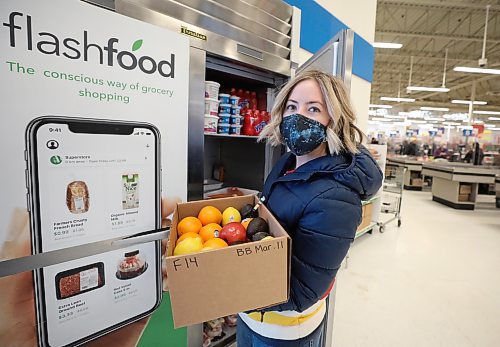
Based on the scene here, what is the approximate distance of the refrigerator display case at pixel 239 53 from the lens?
1.50 m

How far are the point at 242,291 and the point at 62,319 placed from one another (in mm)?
1028

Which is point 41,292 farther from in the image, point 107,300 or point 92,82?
point 92,82

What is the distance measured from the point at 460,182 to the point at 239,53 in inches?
330

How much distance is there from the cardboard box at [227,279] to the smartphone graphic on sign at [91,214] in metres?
0.64

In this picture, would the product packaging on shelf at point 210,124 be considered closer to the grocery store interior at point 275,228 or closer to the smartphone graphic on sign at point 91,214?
the grocery store interior at point 275,228

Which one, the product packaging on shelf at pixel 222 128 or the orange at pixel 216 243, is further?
the product packaging on shelf at pixel 222 128

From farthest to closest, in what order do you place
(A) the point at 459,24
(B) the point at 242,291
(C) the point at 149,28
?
(A) the point at 459,24
(C) the point at 149,28
(B) the point at 242,291

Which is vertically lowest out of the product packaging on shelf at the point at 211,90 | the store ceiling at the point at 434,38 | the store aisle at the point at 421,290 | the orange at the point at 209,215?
the store aisle at the point at 421,290

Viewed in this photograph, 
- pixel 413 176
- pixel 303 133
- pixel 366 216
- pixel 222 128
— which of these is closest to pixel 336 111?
pixel 303 133

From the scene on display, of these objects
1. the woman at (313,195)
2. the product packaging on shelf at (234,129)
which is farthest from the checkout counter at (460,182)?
the woman at (313,195)

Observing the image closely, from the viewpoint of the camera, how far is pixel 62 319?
53.9 inches

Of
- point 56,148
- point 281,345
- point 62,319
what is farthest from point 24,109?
point 281,345

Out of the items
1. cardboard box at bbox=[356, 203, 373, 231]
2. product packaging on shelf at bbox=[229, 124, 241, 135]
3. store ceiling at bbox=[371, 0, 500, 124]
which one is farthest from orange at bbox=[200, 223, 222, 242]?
store ceiling at bbox=[371, 0, 500, 124]

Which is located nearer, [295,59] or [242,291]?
[242,291]
